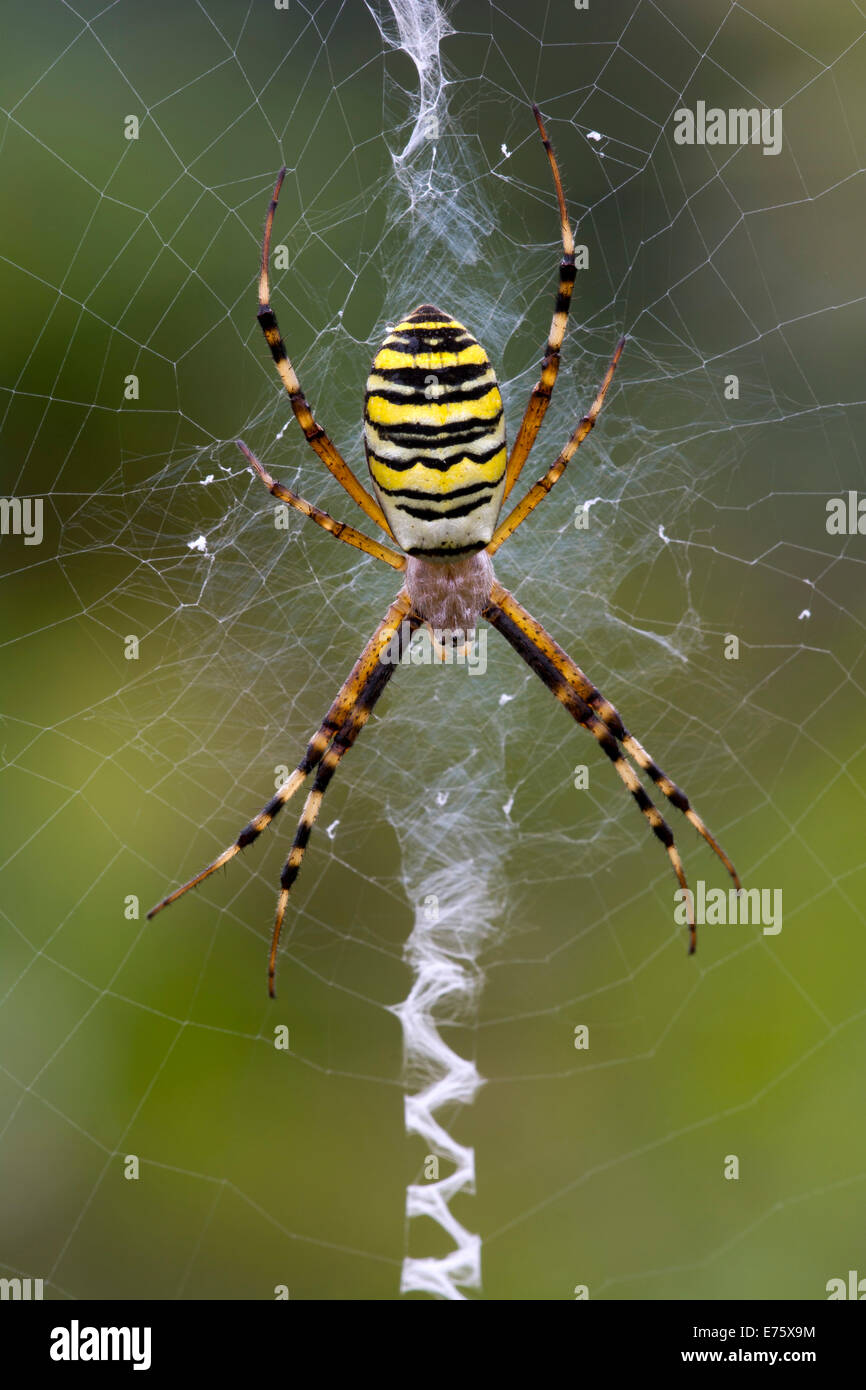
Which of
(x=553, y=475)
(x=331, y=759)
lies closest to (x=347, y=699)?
(x=331, y=759)

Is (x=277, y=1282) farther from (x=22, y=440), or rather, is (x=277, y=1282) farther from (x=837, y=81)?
(x=837, y=81)

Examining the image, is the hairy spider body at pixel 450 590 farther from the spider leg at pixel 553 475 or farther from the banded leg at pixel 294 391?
the banded leg at pixel 294 391

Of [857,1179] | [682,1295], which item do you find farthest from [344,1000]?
[857,1179]

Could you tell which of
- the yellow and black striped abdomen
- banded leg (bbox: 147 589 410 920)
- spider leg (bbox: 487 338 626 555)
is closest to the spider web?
banded leg (bbox: 147 589 410 920)

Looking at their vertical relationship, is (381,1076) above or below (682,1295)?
above

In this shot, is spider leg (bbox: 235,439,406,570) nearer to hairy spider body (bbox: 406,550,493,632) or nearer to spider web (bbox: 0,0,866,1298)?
hairy spider body (bbox: 406,550,493,632)

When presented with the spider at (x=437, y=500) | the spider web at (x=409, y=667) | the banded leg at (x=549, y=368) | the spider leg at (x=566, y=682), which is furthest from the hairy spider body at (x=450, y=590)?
the spider web at (x=409, y=667)
